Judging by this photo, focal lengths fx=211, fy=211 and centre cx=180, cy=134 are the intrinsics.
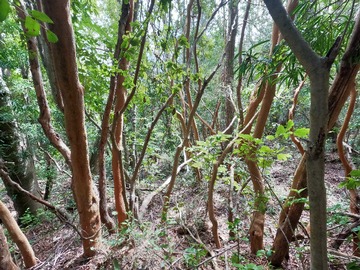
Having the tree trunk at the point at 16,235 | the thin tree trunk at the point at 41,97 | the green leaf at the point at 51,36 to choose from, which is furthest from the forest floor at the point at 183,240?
the green leaf at the point at 51,36

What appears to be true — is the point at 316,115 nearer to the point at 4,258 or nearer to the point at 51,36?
the point at 51,36

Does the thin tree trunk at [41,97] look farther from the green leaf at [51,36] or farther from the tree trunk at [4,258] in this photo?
the green leaf at [51,36]

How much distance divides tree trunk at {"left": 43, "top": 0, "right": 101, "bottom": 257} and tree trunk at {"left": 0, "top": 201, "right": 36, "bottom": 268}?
0.57 metres

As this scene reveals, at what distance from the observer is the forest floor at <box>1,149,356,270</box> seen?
1.86 metres

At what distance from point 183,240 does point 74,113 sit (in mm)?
2286

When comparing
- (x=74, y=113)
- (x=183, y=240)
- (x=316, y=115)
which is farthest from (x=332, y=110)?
(x=183, y=240)

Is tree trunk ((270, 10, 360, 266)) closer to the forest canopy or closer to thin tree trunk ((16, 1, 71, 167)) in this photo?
the forest canopy

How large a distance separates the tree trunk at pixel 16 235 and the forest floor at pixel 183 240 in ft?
0.41

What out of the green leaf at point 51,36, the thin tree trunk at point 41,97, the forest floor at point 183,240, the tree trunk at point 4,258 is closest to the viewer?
the green leaf at point 51,36

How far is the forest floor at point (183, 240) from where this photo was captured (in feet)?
6.11

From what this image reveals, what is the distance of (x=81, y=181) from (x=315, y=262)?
6.00 feet

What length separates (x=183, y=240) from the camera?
2977 mm

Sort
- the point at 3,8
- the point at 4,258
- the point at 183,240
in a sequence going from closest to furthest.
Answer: the point at 3,8
the point at 4,258
the point at 183,240

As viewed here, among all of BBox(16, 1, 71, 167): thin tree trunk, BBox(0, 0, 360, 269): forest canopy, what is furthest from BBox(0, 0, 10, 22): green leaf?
BBox(16, 1, 71, 167): thin tree trunk
